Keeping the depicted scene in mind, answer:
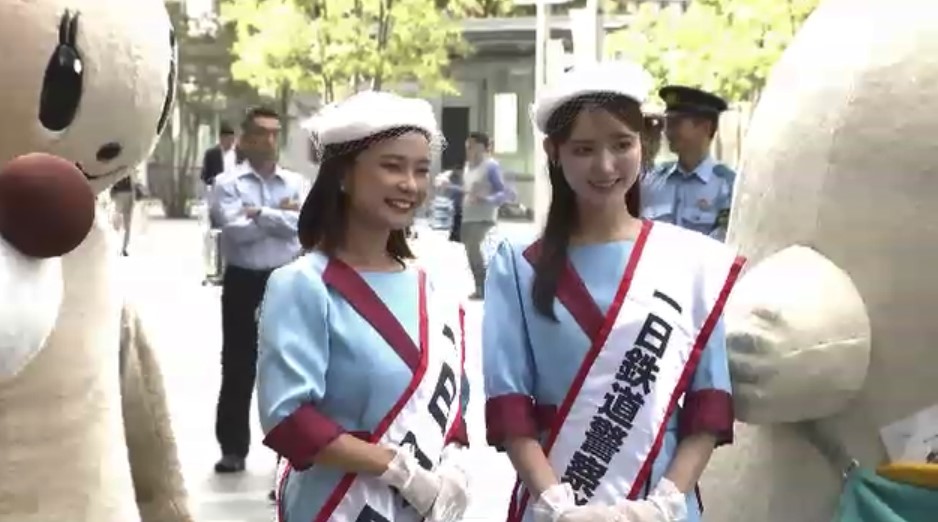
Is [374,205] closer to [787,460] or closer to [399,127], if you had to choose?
[399,127]

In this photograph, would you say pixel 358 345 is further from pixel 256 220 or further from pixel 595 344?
pixel 256 220

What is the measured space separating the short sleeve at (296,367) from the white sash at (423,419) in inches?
4.0

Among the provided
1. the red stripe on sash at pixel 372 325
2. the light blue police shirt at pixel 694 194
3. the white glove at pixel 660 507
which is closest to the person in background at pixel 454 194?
the light blue police shirt at pixel 694 194

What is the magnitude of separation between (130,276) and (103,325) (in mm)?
375

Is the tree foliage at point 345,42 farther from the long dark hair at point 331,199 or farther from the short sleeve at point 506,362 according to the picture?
the short sleeve at point 506,362

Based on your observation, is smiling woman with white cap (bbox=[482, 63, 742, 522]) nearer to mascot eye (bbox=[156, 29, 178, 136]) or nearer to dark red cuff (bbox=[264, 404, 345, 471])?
dark red cuff (bbox=[264, 404, 345, 471])

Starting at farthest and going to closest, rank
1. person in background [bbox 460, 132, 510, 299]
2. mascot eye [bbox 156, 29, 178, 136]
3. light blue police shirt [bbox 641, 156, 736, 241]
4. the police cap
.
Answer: person in background [bbox 460, 132, 510, 299] < the police cap < light blue police shirt [bbox 641, 156, 736, 241] < mascot eye [bbox 156, 29, 178, 136]

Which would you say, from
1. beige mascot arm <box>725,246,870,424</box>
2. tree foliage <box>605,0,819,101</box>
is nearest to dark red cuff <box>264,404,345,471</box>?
beige mascot arm <box>725,246,870,424</box>

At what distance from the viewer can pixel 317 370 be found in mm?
2414

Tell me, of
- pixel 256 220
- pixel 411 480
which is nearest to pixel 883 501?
pixel 411 480

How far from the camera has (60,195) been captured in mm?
1938

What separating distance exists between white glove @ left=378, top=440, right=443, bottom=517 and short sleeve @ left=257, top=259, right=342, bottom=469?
0.37 feet

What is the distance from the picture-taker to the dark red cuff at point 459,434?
255 centimetres

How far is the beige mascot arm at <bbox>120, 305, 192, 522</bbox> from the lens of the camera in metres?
2.84
